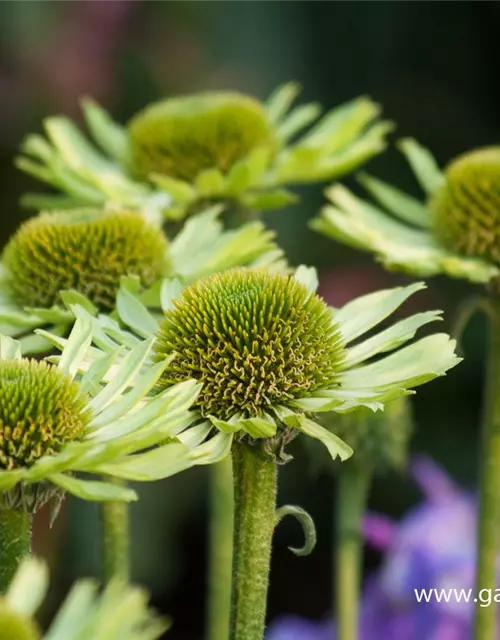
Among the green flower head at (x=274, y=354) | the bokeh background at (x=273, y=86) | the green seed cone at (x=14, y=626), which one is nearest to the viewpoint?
the green seed cone at (x=14, y=626)

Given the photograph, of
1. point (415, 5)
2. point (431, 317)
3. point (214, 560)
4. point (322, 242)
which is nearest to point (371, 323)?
point (431, 317)

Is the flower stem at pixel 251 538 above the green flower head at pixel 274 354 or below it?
below

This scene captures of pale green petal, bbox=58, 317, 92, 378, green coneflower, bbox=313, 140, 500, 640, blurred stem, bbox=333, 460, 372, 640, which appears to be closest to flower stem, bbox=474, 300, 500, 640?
green coneflower, bbox=313, 140, 500, 640

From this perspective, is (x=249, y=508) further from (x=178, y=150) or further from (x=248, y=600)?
(x=178, y=150)

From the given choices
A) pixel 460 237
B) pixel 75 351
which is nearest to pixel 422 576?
pixel 460 237

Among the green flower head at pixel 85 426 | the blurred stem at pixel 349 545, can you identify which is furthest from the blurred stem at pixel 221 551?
the green flower head at pixel 85 426

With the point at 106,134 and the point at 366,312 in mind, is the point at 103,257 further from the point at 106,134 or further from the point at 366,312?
the point at 106,134

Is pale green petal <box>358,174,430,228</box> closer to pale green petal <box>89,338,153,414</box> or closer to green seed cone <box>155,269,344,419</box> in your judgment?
green seed cone <box>155,269,344,419</box>

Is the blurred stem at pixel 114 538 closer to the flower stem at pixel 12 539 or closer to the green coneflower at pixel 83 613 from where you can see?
the flower stem at pixel 12 539
